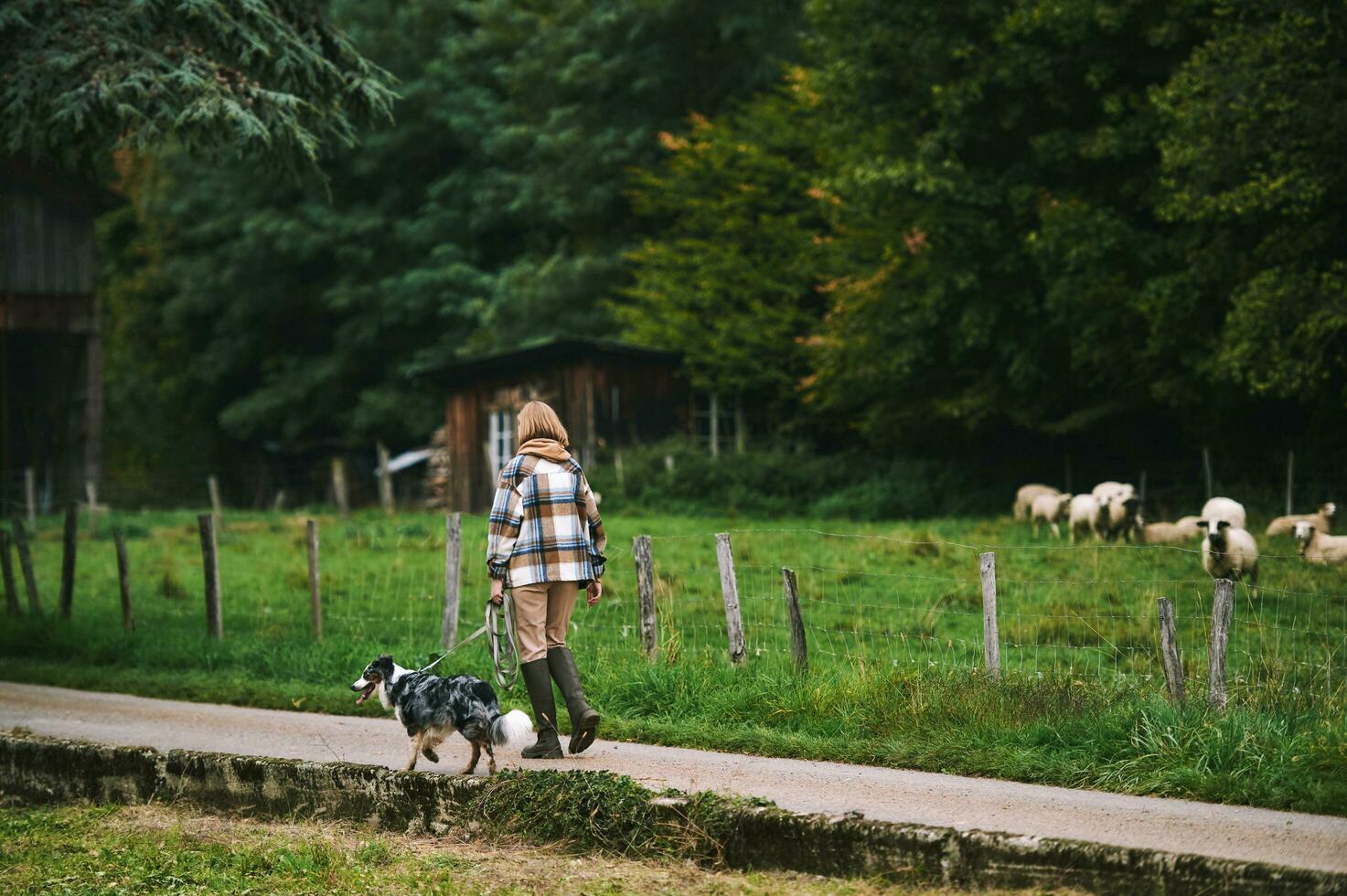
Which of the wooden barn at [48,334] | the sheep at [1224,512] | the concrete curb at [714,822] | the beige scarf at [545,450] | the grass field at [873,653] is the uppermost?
the wooden barn at [48,334]

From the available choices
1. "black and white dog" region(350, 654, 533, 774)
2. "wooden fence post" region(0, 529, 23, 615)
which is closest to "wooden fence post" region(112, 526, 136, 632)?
"wooden fence post" region(0, 529, 23, 615)

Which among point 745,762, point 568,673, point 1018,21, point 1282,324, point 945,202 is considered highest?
point 1018,21

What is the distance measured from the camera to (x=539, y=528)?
8.96 metres

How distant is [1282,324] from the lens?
2100 cm

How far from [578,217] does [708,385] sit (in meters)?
10.9

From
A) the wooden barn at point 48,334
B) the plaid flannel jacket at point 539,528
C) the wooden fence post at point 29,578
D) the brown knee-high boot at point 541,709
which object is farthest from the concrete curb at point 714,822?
the wooden barn at point 48,334

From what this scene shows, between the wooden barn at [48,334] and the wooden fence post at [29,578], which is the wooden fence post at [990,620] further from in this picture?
the wooden barn at [48,334]

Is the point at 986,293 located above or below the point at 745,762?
above

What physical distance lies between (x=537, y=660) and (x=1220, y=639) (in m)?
4.26

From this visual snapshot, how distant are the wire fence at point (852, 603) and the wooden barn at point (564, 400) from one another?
9.72m

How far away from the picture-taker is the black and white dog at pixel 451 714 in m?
8.49

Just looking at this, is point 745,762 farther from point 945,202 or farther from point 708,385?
point 708,385

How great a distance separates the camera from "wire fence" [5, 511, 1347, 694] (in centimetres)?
1127

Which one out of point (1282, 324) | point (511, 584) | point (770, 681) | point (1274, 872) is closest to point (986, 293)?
point (1282, 324)
